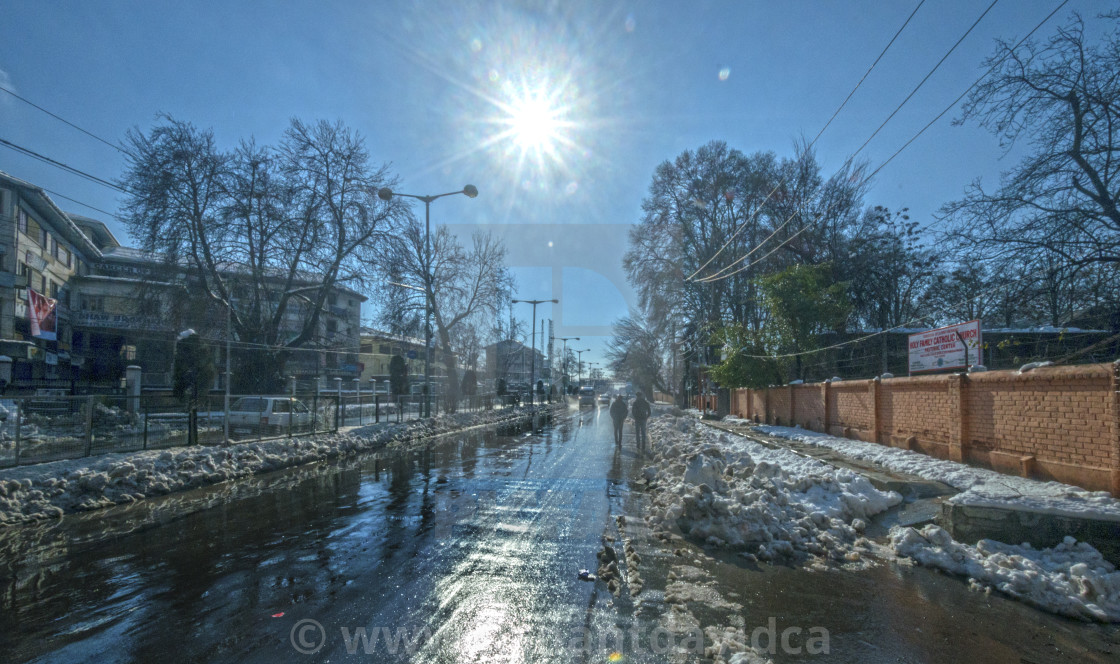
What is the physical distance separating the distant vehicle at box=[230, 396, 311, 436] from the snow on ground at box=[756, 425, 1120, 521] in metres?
15.2

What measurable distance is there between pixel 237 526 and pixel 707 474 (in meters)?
6.32

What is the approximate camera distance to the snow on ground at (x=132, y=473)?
8.73 m

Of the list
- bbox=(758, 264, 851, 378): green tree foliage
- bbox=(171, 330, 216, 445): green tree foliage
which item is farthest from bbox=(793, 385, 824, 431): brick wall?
bbox=(171, 330, 216, 445): green tree foliage

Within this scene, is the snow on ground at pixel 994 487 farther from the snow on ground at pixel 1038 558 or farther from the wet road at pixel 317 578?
the wet road at pixel 317 578

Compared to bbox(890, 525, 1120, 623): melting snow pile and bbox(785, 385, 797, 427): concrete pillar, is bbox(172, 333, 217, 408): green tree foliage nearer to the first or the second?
bbox(890, 525, 1120, 623): melting snow pile

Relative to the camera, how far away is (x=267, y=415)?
16.7m

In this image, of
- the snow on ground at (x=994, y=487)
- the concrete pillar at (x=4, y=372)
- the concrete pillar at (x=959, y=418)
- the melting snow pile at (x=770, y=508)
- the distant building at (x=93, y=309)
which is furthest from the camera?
the distant building at (x=93, y=309)

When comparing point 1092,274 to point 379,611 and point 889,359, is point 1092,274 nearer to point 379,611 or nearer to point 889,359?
point 889,359

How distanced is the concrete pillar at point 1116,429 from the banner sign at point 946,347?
454 cm

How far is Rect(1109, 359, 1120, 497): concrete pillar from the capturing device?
268 inches

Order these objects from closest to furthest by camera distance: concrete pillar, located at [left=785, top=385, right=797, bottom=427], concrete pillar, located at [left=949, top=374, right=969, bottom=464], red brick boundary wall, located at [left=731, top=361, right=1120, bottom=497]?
1. red brick boundary wall, located at [left=731, top=361, right=1120, bottom=497]
2. concrete pillar, located at [left=949, top=374, right=969, bottom=464]
3. concrete pillar, located at [left=785, top=385, right=797, bottom=427]

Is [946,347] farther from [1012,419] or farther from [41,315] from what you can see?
[41,315]

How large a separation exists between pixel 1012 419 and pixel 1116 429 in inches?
81.5

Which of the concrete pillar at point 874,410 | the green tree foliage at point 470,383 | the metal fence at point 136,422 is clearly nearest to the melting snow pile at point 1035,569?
the concrete pillar at point 874,410
